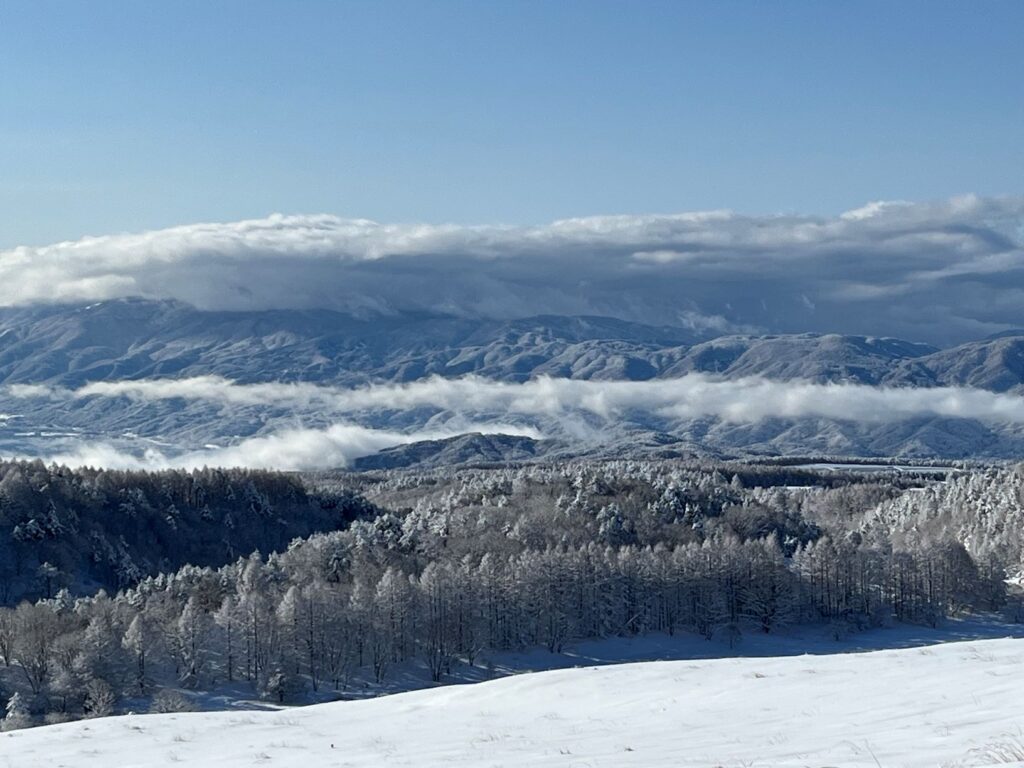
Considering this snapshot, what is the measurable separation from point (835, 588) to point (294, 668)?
264ft

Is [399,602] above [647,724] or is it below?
below

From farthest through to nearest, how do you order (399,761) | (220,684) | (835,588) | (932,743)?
(835,588) → (220,684) → (399,761) → (932,743)

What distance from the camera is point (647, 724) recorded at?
35812 millimetres

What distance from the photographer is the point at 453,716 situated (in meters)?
40.8

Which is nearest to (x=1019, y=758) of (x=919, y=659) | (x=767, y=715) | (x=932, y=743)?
(x=932, y=743)

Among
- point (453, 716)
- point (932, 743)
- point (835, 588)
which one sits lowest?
point (835, 588)

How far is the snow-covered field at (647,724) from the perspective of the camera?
97.0ft

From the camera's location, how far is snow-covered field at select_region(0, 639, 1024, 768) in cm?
2958

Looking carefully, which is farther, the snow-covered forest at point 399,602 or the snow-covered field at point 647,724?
the snow-covered forest at point 399,602

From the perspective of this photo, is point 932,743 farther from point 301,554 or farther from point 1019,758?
point 301,554

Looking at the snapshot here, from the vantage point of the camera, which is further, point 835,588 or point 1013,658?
point 835,588

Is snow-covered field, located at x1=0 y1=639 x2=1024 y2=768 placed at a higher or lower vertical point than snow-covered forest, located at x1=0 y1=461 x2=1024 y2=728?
higher

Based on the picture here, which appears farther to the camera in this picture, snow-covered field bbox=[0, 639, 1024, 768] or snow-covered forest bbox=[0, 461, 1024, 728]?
snow-covered forest bbox=[0, 461, 1024, 728]

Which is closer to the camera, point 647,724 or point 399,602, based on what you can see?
A: point 647,724
